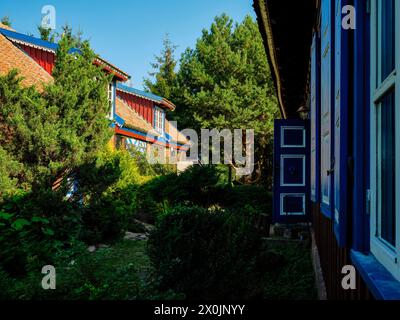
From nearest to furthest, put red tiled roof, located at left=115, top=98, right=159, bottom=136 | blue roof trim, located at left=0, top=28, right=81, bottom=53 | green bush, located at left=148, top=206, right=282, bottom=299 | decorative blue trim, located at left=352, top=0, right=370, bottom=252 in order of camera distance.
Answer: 1. decorative blue trim, located at left=352, top=0, right=370, bottom=252
2. green bush, located at left=148, top=206, right=282, bottom=299
3. blue roof trim, located at left=0, top=28, right=81, bottom=53
4. red tiled roof, located at left=115, top=98, right=159, bottom=136

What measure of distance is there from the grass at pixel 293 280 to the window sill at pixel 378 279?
138 inches

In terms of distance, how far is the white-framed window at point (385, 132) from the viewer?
1.48 metres

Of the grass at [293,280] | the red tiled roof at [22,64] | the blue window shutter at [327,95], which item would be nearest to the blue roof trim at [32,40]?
the red tiled roof at [22,64]

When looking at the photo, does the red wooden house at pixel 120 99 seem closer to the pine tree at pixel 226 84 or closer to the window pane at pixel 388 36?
the pine tree at pixel 226 84

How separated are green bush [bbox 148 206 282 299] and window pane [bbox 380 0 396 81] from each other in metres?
3.16

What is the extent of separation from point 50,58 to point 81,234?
8.40 meters

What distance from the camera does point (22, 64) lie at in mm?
13641

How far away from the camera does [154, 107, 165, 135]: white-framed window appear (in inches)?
952

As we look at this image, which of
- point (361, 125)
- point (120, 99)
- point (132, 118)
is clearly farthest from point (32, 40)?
point (361, 125)

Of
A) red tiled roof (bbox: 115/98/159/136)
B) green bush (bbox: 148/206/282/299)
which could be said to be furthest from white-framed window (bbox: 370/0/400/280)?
red tiled roof (bbox: 115/98/159/136)

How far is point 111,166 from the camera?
1020 centimetres

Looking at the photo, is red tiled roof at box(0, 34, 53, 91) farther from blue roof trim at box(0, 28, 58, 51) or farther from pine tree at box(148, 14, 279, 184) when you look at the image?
pine tree at box(148, 14, 279, 184)
